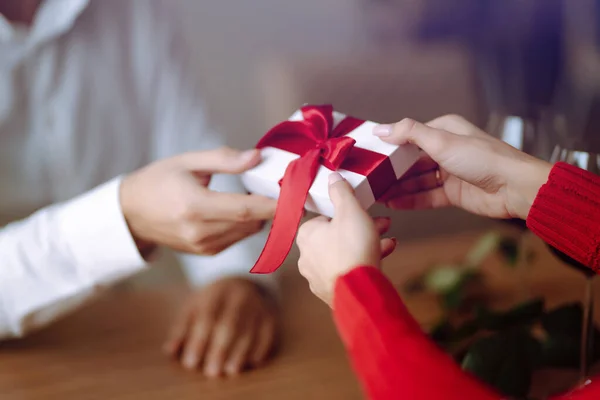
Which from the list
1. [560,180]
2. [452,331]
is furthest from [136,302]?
[560,180]

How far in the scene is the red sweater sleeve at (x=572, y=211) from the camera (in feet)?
1.07

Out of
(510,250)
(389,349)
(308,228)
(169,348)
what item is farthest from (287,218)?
(510,250)

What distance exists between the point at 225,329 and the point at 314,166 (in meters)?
0.24

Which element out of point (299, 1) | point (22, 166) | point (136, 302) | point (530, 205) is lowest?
point (136, 302)

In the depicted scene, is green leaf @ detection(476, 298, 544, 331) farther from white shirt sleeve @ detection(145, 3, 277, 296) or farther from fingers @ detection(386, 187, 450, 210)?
white shirt sleeve @ detection(145, 3, 277, 296)

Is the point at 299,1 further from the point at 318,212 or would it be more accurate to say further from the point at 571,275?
the point at 571,275

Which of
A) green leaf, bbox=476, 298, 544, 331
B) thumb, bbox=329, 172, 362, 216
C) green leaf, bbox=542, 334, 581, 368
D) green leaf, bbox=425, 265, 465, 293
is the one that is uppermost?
thumb, bbox=329, 172, 362, 216

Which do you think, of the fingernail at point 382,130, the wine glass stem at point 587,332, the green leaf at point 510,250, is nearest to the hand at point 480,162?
the fingernail at point 382,130

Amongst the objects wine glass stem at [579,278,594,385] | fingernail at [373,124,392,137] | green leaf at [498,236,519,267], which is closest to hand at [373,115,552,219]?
fingernail at [373,124,392,137]

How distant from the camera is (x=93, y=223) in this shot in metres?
0.48

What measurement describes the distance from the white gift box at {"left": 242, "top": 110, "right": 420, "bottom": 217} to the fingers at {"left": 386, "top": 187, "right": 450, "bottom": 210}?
68 mm

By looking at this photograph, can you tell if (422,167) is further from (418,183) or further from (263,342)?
(263,342)

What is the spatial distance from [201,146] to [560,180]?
464 millimetres

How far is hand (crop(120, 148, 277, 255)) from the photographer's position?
40cm
